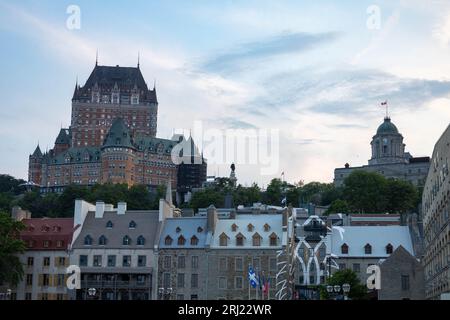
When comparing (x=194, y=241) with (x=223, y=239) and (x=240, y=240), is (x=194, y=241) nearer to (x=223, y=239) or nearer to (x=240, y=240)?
(x=223, y=239)

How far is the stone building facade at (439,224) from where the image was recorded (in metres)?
51.5

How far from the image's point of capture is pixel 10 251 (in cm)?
8306

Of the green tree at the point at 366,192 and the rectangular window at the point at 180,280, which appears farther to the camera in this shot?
the green tree at the point at 366,192

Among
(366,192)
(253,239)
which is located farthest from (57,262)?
(366,192)

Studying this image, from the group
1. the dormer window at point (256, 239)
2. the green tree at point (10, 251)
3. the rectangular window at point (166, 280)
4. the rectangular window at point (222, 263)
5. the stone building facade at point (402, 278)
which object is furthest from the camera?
the dormer window at point (256, 239)

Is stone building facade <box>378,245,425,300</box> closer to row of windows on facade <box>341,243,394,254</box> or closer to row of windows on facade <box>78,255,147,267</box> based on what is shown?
row of windows on facade <box>341,243,394,254</box>

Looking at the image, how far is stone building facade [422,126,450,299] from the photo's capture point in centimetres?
5149

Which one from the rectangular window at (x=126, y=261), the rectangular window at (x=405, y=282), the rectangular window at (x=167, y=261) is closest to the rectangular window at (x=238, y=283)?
the rectangular window at (x=167, y=261)

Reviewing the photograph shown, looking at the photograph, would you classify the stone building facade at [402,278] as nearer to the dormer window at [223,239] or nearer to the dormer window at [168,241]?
the dormer window at [223,239]

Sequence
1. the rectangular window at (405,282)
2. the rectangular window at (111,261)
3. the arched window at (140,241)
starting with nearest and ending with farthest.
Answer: the rectangular window at (405,282) → the rectangular window at (111,261) → the arched window at (140,241)

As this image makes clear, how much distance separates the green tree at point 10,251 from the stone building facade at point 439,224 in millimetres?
44163

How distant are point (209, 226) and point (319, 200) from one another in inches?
4244
